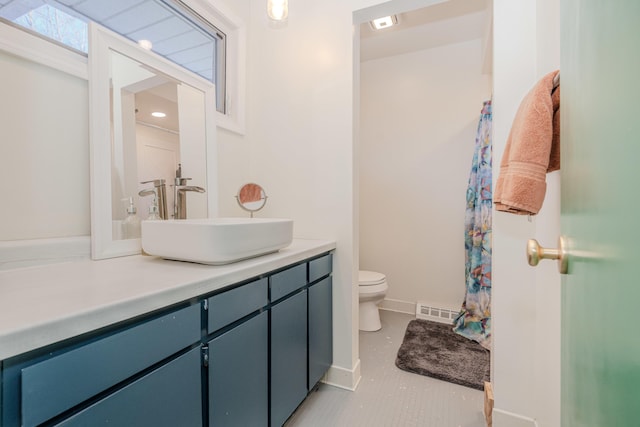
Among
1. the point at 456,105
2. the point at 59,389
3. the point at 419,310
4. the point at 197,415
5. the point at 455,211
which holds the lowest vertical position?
the point at 419,310

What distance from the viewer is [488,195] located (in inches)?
83.9

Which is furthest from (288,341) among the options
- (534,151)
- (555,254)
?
(534,151)

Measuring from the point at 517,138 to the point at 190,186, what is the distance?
55.1 inches

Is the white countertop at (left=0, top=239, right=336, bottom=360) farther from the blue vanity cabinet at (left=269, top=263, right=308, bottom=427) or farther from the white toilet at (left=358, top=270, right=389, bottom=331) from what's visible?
the white toilet at (left=358, top=270, right=389, bottom=331)

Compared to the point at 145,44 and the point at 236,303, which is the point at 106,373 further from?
the point at 145,44

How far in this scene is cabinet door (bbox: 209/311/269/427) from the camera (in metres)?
0.90

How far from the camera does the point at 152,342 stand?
0.71 m

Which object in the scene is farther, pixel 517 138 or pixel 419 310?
pixel 419 310

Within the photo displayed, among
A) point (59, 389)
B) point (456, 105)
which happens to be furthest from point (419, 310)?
point (59, 389)

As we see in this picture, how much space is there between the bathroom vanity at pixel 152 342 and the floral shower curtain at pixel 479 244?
5.12 ft

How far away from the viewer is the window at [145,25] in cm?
101

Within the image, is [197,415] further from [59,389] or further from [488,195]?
[488,195]

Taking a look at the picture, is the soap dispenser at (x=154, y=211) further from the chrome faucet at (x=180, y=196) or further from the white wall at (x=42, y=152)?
the white wall at (x=42, y=152)

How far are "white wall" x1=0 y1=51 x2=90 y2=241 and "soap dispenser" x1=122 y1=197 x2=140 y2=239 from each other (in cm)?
12
